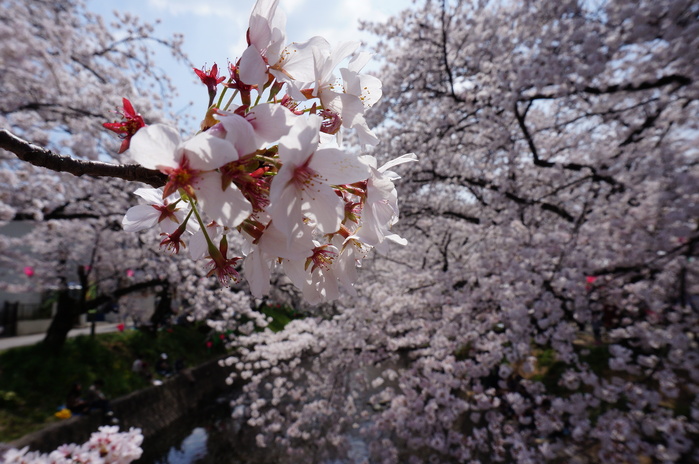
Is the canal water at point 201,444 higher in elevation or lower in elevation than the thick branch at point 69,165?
A: lower

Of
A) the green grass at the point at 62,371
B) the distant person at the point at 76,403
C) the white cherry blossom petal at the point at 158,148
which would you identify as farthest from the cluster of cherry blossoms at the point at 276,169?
the distant person at the point at 76,403

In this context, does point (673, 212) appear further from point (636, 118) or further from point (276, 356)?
point (276, 356)

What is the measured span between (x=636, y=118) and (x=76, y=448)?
800cm

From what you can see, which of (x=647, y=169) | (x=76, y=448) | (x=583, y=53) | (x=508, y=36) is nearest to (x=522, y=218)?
(x=647, y=169)

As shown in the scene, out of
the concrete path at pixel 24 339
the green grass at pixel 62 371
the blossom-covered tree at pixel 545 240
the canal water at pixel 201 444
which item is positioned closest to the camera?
the blossom-covered tree at pixel 545 240

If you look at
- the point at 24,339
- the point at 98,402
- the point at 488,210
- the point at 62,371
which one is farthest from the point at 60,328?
the point at 488,210

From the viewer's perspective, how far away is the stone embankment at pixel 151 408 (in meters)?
7.04

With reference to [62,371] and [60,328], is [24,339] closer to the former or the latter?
[60,328]

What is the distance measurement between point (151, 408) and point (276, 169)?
12.0 metres

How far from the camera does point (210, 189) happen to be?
0.67 m

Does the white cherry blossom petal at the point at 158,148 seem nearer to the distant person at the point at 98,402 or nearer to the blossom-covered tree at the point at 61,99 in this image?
the blossom-covered tree at the point at 61,99

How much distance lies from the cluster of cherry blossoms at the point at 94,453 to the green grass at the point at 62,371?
6.43 metres

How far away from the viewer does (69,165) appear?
76 centimetres

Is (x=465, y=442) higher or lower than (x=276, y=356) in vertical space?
lower
